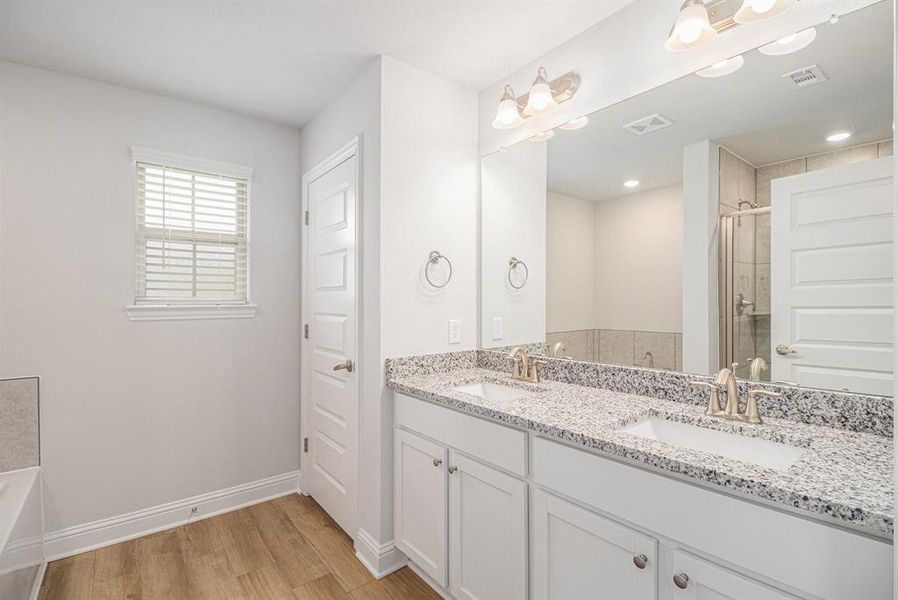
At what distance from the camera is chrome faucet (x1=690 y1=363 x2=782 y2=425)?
52.5 inches

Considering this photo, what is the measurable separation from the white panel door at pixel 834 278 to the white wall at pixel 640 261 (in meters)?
0.33

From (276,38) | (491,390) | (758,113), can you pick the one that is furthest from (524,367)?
(276,38)

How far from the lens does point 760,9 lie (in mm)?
1309

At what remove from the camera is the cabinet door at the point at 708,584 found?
0.93 metres

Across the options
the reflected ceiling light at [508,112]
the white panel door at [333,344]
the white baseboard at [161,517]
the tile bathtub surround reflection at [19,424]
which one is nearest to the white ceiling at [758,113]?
the reflected ceiling light at [508,112]

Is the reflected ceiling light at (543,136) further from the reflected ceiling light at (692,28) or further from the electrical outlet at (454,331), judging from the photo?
the electrical outlet at (454,331)

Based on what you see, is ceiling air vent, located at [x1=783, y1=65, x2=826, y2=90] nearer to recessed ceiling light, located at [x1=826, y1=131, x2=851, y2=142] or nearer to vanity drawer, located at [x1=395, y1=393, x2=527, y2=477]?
recessed ceiling light, located at [x1=826, y1=131, x2=851, y2=142]

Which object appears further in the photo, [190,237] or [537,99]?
[190,237]

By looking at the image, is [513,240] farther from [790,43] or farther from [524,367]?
[790,43]

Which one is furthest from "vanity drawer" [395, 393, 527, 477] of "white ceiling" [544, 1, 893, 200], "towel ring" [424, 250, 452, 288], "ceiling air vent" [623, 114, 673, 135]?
"ceiling air vent" [623, 114, 673, 135]

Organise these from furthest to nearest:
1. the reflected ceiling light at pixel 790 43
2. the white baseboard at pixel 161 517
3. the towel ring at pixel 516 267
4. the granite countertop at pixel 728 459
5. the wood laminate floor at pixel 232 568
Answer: the towel ring at pixel 516 267
the white baseboard at pixel 161 517
the wood laminate floor at pixel 232 568
the reflected ceiling light at pixel 790 43
the granite countertop at pixel 728 459

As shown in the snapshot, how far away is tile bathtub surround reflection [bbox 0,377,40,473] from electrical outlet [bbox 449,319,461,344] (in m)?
2.08

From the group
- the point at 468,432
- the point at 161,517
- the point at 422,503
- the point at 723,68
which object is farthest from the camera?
the point at 161,517

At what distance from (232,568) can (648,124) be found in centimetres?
276
